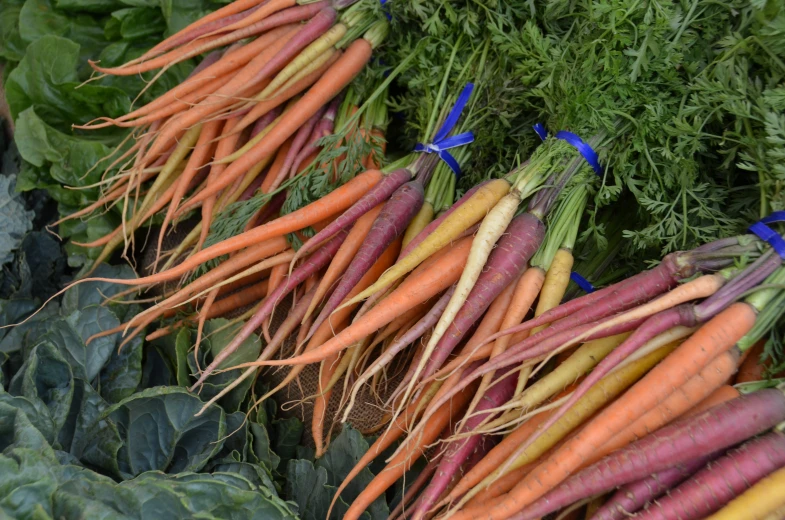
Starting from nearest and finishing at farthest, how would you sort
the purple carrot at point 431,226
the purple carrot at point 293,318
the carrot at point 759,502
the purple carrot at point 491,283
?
the carrot at point 759,502
the purple carrot at point 491,283
the purple carrot at point 431,226
the purple carrot at point 293,318

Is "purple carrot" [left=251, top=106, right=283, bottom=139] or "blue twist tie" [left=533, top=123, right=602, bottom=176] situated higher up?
"purple carrot" [left=251, top=106, right=283, bottom=139]

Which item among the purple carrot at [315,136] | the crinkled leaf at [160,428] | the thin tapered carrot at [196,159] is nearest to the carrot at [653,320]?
the crinkled leaf at [160,428]

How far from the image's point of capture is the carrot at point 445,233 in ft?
4.34

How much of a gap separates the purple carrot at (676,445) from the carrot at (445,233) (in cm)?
54

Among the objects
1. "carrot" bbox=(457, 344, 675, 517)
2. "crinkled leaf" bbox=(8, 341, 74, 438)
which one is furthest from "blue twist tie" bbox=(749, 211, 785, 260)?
"crinkled leaf" bbox=(8, 341, 74, 438)

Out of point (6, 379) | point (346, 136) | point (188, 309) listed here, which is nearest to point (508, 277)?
point (346, 136)

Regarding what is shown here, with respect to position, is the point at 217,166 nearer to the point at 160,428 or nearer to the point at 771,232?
the point at 160,428

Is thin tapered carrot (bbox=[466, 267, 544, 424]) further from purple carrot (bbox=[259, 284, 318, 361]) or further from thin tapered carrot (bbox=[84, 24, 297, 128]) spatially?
thin tapered carrot (bbox=[84, 24, 297, 128])

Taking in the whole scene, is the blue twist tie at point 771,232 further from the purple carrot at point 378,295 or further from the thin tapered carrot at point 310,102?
the thin tapered carrot at point 310,102

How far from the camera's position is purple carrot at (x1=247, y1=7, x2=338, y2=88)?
1.60m

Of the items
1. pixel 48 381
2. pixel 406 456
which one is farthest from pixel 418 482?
pixel 48 381

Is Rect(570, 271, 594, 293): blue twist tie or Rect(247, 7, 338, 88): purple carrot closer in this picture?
Rect(570, 271, 594, 293): blue twist tie

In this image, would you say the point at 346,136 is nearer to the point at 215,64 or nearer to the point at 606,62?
the point at 215,64

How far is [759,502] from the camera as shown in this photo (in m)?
0.94
